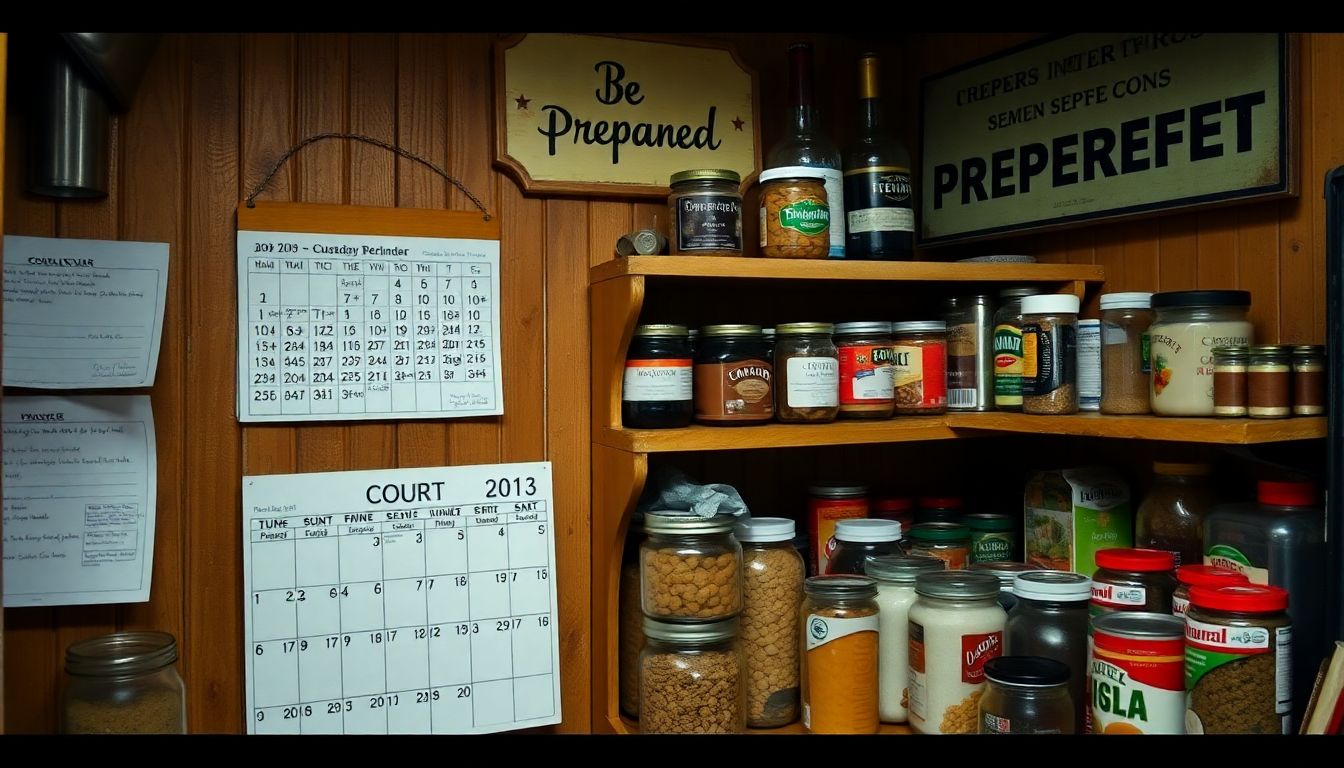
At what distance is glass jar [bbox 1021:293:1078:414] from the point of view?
1.48 meters

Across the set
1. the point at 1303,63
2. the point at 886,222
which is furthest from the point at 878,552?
the point at 1303,63

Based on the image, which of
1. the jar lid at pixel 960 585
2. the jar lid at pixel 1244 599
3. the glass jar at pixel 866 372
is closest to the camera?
the jar lid at pixel 1244 599

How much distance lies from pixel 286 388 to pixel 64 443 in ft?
0.91

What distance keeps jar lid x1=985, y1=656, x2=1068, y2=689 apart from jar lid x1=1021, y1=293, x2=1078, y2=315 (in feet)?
1.66

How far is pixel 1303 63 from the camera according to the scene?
1.32m

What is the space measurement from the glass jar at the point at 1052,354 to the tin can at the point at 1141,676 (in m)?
0.37

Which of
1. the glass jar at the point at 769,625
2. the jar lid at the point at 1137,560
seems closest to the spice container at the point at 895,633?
the glass jar at the point at 769,625

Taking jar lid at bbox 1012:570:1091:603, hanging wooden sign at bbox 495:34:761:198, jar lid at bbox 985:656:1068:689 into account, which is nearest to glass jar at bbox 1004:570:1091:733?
jar lid at bbox 1012:570:1091:603

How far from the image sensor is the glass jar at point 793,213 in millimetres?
1483

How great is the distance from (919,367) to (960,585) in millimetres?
393

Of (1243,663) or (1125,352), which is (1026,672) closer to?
(1243,663)

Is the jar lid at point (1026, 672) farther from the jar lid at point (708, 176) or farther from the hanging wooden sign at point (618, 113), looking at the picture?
the hanging wooden sign at point (618, 113)

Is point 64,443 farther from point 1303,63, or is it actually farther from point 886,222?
point 1303,63

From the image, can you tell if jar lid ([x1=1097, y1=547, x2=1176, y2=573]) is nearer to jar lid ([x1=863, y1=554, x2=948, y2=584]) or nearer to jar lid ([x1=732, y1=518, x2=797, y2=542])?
jar lid ([x1=863, y1=554, x2=948, y2=584])
